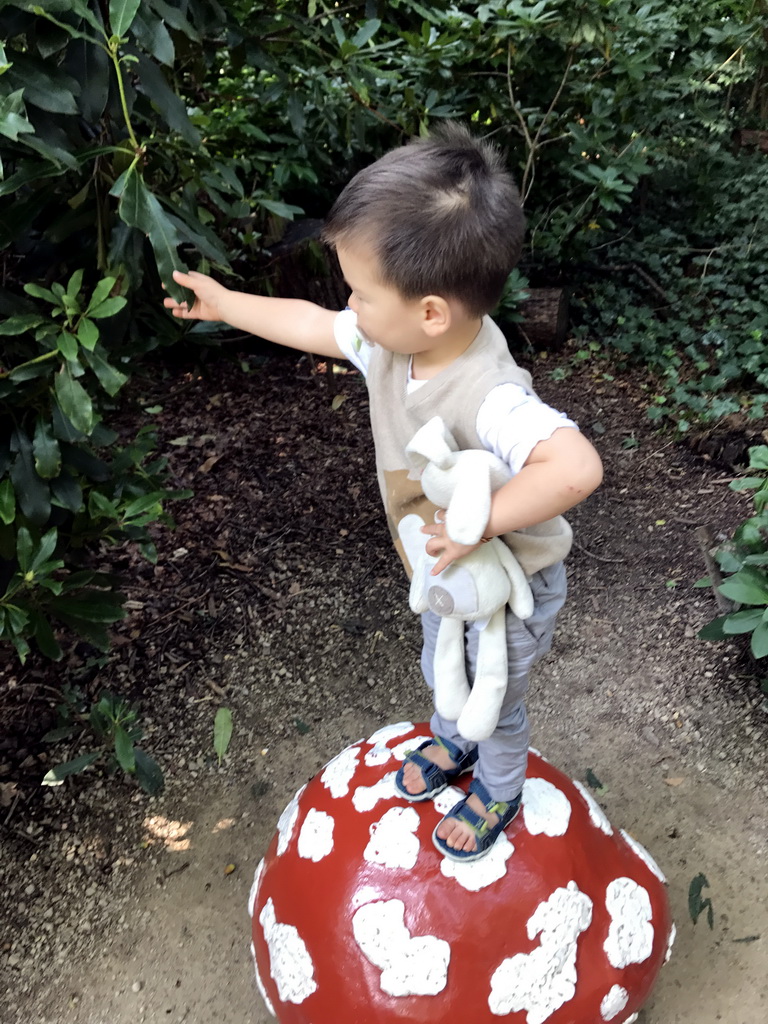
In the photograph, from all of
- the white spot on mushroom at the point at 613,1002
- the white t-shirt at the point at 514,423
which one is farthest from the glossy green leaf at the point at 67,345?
the white spot on mushroom at the point at 613,1002

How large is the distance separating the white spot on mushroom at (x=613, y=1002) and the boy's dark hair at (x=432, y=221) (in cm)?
152

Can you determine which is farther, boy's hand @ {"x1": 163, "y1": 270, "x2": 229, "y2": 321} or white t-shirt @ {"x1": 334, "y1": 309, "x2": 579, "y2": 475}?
boy's hand @ {"x1": 163, "y1": 270, "x2": 229, "y2": 321}

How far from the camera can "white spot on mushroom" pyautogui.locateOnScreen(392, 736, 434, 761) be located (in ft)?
6.54

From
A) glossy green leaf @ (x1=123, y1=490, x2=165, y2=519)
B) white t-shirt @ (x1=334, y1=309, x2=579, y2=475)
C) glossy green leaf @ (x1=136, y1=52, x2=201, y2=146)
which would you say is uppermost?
glossy green leaf @ (x1=136, y1=52, x2=201, y2=146)

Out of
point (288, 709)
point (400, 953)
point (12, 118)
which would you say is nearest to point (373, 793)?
point (400, 953)

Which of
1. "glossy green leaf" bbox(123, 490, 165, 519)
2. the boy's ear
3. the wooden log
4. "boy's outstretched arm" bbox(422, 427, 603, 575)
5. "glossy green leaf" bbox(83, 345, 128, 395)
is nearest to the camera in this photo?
"boy's outstretched arm" bbox(422, 427, 603, 575)

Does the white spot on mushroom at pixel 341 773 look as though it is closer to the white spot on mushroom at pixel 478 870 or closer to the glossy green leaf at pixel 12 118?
the white spot on mushroom at pixel 478 870

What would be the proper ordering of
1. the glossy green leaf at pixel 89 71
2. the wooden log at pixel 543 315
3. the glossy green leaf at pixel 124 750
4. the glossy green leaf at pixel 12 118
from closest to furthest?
the glossy green leaf at pixel 12 118 → the glossy green leaf at pixel 89 71 → the glossy green leaf at pixel 124 750 → the wooden log at pixel 543 315

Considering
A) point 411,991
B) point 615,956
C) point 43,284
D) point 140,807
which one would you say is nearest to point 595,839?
point 615,956

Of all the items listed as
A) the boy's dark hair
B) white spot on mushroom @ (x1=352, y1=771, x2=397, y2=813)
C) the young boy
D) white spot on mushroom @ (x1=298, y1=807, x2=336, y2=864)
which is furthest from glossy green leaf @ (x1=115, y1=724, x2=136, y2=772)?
the boy's dark hair

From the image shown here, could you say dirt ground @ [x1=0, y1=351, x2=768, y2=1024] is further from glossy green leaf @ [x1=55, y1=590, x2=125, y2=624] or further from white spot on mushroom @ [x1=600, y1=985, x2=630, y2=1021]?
glossy green leaf @ [x1=55, y1=590, x2=125, y2=624]

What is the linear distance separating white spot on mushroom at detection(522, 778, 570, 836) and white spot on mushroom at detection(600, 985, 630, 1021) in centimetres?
34

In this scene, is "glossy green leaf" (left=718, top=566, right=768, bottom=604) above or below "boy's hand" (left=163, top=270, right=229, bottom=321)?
below

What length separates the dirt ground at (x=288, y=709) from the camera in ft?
7.61
